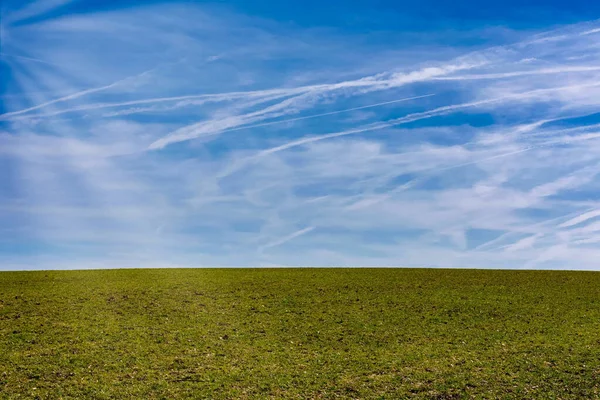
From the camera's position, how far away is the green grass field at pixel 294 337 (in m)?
15.4

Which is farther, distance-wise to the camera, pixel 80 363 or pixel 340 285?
pixel 340 285

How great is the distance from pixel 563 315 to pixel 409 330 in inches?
289

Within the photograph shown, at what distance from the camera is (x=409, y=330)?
2064cm

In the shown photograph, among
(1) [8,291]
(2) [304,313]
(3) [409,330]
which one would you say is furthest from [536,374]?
(1) [8,291]

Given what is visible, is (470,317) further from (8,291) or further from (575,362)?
(8,291)

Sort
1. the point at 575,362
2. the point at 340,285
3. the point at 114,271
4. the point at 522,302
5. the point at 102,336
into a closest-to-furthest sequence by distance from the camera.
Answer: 1. the point at 575,362
2. the point at 102,336
3. the point at 522,302
4. the point at 340,285
5. the point at 114,271

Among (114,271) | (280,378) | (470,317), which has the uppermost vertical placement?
(114,271)

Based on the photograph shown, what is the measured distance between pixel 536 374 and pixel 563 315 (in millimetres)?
8033

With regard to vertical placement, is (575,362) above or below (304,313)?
below

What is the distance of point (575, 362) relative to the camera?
1702 cm

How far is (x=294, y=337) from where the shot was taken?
19641 mm

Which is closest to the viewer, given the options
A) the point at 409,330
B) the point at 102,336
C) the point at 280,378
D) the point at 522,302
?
the point at 280,378

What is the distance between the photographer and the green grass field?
50.4 ft

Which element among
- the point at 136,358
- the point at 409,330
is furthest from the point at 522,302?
the point at 136,358
